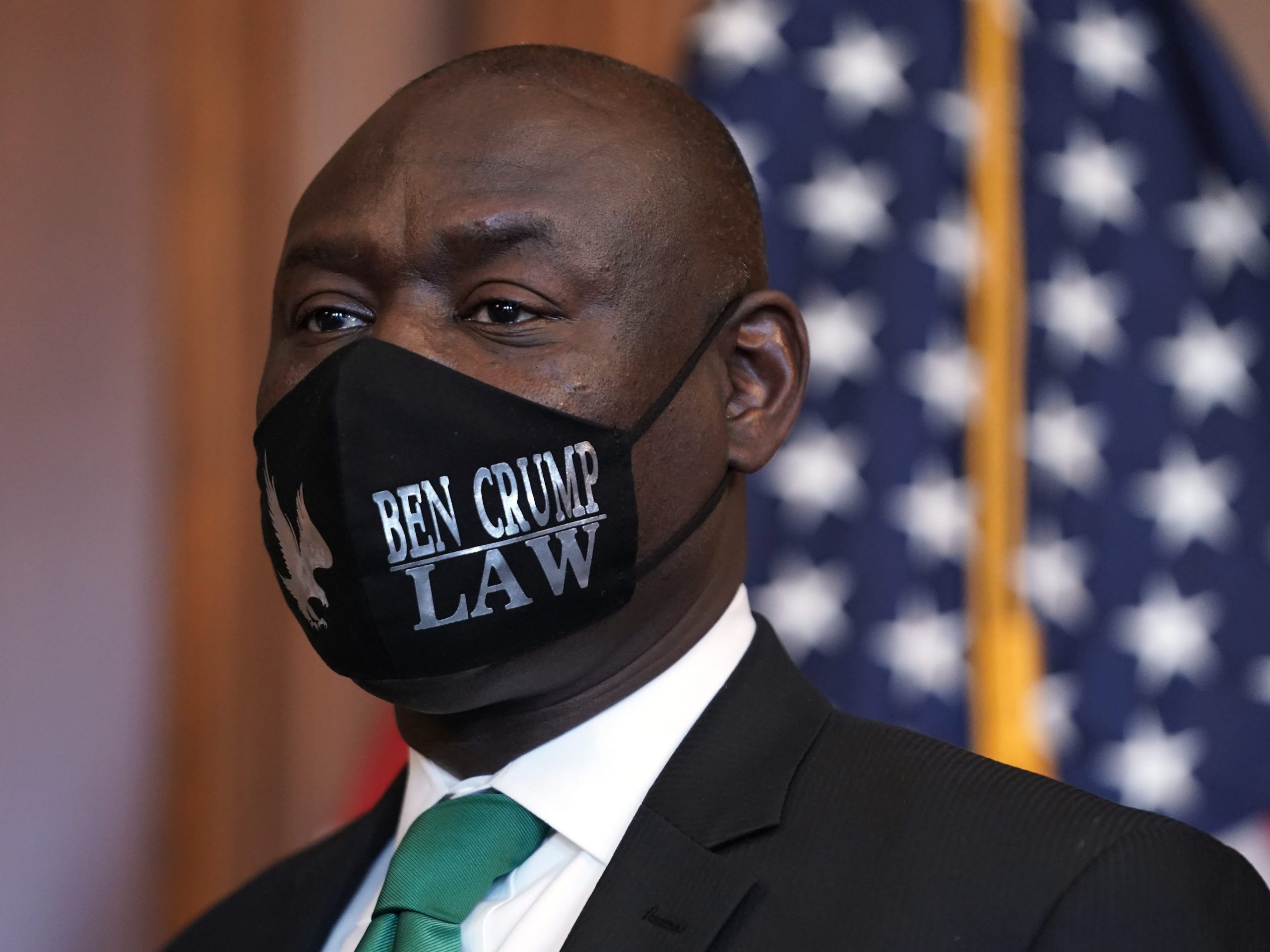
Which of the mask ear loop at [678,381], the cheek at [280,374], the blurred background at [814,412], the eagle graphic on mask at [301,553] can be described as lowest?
the blurred background at [814,412]

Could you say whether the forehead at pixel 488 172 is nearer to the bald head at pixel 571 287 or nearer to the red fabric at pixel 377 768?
the bald head at pixel 571 287

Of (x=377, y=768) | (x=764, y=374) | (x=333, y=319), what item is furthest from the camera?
(x=377, y=768)

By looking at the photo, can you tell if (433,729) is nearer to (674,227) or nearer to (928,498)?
(674,227)

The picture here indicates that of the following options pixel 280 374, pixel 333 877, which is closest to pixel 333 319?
pixel 280 374

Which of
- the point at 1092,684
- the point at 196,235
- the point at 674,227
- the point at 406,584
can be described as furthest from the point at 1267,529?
the point at 196,235

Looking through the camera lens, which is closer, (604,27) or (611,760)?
(611,760)

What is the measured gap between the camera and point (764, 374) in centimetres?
166

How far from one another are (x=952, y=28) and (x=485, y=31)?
3.24 feet

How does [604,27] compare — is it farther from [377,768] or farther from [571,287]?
[571,287]

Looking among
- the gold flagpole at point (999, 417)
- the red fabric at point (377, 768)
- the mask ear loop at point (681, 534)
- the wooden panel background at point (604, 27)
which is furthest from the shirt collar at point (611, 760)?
the wooden panel background at point (604, 27)

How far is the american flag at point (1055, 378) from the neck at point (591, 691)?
50.5 inches

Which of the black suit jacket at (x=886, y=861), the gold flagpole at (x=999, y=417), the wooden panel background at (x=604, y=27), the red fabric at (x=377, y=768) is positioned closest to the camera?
the black suit jacket at (x=886, y=861)

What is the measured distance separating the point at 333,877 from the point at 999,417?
1.59 metres

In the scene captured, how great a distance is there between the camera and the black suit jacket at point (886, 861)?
122 centimetres
